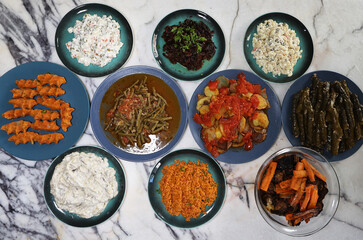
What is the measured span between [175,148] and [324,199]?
186 centimetres

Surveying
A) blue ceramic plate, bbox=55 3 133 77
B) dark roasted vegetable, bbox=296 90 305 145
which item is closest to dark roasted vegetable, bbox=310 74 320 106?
dark roasted vegetable, bbox=296 90 305 145

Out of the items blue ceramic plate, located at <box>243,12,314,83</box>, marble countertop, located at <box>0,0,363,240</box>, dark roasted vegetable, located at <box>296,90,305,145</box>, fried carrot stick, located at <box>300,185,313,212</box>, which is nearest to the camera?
fried carrot stick, located at <box>300,185,313,212</box>

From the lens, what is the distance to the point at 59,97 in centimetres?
360

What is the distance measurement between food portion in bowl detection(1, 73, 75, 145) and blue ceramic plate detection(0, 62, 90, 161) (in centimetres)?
6

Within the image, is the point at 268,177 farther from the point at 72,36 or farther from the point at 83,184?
the point at 72,36

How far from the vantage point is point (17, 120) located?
360cm

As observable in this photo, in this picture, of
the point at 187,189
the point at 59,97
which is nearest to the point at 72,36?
the point at 59,97

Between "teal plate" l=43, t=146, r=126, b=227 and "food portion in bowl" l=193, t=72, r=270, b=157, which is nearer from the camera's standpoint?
"food portion in bowl" l=193, t=72, r=270, b=157

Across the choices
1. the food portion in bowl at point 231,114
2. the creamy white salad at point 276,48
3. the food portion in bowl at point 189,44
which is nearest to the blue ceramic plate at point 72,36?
the food portion in bowl at point 189,44

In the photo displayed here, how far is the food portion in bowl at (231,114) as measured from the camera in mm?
3230

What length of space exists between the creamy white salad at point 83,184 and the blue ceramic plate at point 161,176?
487 mm

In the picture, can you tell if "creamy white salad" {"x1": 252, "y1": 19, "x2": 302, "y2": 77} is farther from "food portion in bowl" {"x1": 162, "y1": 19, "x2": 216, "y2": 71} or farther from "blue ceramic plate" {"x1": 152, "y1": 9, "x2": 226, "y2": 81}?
"food portion in bowl" {"x1": 162, "y1": 19, "x2": 216, "y2": 71}

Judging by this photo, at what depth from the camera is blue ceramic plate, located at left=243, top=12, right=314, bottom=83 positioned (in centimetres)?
351

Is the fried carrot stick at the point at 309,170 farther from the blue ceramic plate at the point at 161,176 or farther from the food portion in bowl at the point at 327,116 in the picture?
the blue ceramic plate at the point at 161,176
